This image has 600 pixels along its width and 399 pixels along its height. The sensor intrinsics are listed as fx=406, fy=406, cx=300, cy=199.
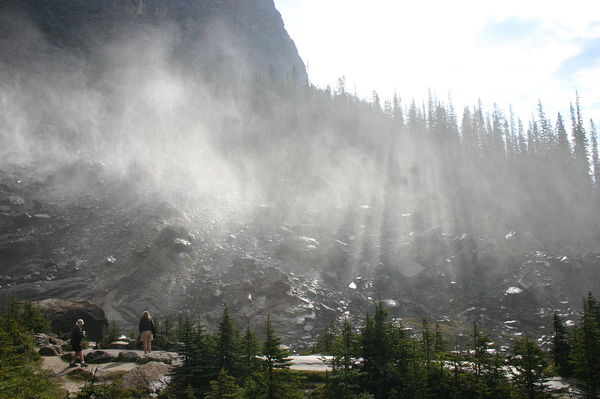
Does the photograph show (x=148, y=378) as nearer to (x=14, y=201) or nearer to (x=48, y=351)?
(x=48, y=351)

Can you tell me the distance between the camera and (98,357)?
16156 millimetres

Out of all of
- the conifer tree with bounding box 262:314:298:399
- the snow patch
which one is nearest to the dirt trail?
the conifer tree with bounding box 262:314:298:399

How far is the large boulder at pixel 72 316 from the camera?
23688 mm

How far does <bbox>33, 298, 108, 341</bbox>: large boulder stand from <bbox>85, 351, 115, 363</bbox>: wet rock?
8.70 m

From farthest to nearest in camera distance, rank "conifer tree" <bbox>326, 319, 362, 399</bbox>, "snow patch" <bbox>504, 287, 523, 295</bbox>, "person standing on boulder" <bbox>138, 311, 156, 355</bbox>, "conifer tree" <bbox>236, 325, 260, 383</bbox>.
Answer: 1. "snow patch" <bbox>504, 287, 523, 295</bbox>
2. "person standing on boulder" <bbox>138, 311, 156, 355</bbox>
3. "conifer tree" <bbox>236, 325, 260, 383</bbox>
4. "conifer tree" <bbox>326, 319, 362, 399</bbox>

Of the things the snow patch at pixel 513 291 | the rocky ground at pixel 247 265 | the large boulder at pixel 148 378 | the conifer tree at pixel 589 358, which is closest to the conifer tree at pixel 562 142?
the rocky ground at pixel 247 265

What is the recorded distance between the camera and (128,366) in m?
15.2

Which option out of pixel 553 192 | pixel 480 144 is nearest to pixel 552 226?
pixel 553 192

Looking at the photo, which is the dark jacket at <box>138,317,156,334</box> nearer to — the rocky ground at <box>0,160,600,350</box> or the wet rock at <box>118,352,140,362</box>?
the wet rock at <box>118,352,140,362</box>

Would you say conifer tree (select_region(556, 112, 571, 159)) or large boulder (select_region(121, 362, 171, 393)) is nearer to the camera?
large boulder (select_region(121, 362, 171, 393))

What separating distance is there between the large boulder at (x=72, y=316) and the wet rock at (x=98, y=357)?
870 centimetres

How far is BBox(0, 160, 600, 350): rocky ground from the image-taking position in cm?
3747

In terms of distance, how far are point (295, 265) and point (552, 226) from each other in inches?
1678

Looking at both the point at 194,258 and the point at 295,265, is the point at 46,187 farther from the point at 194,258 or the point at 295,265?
the point at 295,265
